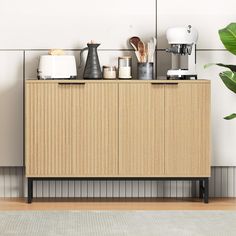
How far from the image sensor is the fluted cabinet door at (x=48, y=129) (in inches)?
224

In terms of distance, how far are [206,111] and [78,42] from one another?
1.11 m

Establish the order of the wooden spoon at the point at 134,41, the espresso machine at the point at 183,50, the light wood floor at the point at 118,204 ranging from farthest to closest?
the wooden spoon at the point at 134,41 → the espresso machine at the point at 183,50 → the light wood floor at the point at 118,204

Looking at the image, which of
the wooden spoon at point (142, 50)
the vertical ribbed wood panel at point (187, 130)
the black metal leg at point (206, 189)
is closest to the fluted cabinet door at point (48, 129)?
the wooden spoon at point (142, 50)

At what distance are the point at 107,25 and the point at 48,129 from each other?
932mm

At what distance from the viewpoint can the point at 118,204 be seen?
578cm

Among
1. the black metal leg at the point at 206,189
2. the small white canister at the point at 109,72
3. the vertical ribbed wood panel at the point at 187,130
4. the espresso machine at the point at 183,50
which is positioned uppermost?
the espresso machine at the point at 183,50

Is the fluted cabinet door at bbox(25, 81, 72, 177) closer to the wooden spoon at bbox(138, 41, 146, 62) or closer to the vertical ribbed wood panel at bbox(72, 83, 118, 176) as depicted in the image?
the vertical ribbed wood panel at bbox(72, 83, 118, 176)

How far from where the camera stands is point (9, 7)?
19.5ft

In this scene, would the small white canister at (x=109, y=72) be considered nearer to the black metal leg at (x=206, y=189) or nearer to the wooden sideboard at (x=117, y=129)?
the wooden sideboard at (x=117, y=129)

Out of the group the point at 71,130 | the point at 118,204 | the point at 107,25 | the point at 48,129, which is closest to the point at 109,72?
the point at 107,25

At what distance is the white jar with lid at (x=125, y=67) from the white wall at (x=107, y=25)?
0.14m

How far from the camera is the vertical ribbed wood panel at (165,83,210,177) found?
18.7 feet

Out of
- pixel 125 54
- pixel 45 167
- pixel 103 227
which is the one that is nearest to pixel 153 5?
pixel 125 54

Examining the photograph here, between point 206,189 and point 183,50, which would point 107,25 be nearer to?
point 183,50
